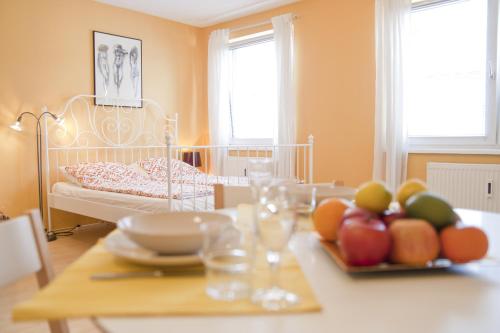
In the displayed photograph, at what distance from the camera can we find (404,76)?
330 centimetres

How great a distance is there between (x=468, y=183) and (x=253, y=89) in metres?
2.47

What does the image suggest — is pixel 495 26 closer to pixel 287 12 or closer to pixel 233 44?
pixel 287 12

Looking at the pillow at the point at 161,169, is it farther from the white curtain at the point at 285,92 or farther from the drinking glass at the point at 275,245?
the drinking glass at the point at 275,245

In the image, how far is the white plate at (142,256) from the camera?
0.65 metres

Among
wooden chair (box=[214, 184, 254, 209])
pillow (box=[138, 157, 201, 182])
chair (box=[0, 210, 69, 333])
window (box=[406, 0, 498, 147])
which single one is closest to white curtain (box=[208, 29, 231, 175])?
pillow (box=[138, 157, 201, 182])

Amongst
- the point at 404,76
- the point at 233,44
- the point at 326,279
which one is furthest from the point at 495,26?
the point at 326,279

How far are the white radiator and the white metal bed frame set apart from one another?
98cm

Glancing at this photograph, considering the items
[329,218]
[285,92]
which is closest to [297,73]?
[285,92]

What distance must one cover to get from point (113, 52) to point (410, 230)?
4146mm

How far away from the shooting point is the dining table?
0.49 meters

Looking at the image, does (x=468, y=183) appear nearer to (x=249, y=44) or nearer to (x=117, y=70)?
(x=249, y=44)

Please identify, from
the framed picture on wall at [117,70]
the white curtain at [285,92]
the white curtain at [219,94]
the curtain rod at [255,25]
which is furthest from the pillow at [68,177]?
the curtain rod at [255,25]

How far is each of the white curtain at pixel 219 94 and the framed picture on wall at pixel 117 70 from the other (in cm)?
85

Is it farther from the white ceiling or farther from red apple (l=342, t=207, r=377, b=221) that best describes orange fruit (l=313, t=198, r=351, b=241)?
the white ceiling
